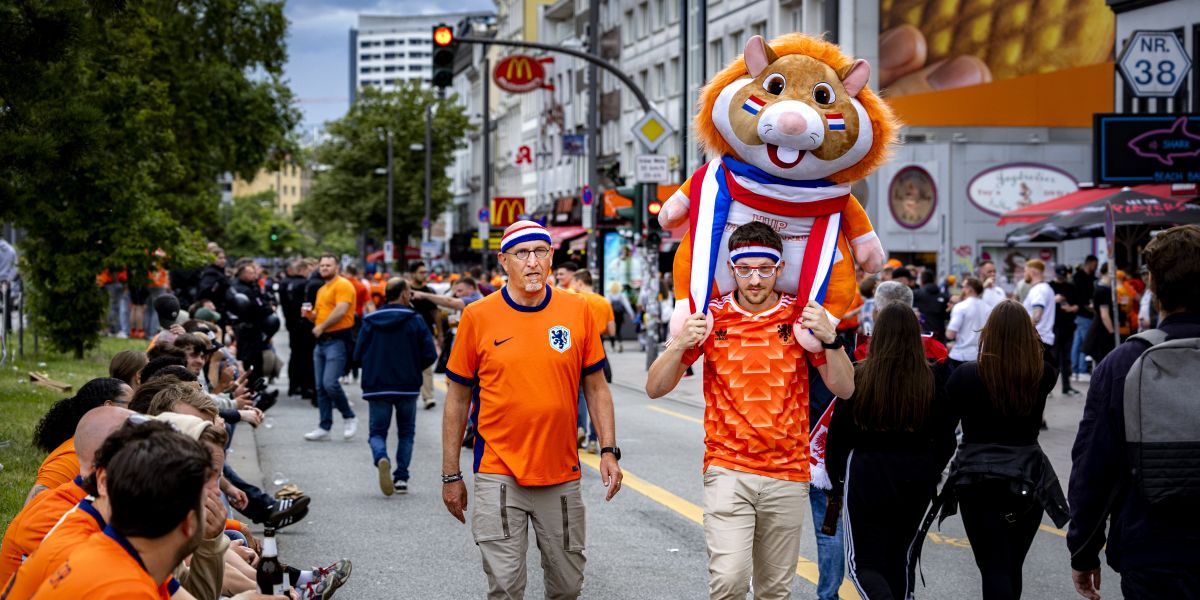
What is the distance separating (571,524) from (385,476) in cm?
543

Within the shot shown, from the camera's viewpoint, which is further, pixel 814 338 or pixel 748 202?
pixel 748 202

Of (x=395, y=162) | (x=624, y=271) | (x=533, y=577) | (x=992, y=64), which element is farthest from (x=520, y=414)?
(x=395, y=162)

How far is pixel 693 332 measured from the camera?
555cm

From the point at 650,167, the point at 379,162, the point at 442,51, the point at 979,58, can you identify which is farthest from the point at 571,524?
the point at 379,162

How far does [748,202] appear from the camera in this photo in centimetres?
605

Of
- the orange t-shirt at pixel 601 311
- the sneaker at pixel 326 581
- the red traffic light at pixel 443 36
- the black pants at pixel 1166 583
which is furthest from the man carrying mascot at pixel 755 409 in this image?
the red traffic light at pixel 443 36

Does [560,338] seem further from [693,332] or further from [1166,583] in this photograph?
[1166,583]

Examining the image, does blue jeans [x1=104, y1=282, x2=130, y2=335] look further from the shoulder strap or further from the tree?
the tree

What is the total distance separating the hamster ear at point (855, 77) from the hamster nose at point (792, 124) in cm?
37

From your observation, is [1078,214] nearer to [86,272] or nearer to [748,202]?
[86,272]

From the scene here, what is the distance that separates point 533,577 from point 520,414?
8.99 ft

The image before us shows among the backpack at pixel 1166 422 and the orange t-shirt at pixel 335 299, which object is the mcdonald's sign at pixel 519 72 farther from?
the backpack at pixel 1166 422

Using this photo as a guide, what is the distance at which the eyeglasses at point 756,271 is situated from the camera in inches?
223

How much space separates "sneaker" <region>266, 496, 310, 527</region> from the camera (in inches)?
333
